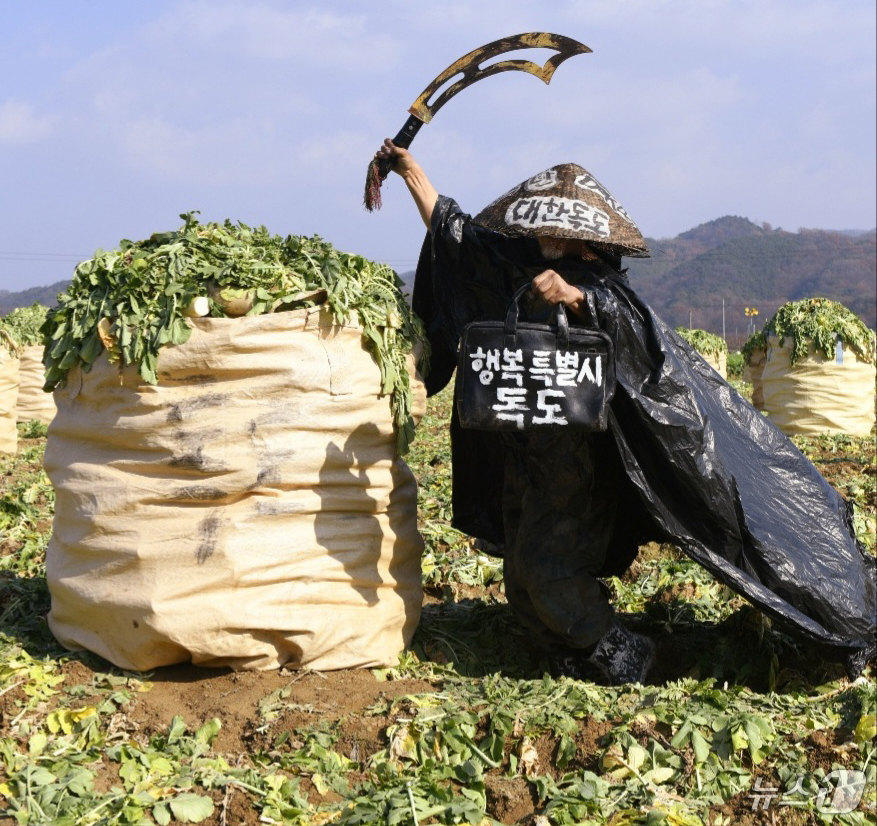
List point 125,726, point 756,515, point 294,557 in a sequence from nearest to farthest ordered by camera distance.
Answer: point 125,726, point 294,557, point 756,515

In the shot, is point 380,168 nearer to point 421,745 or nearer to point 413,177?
point 413,177

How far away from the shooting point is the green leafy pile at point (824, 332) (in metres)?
10.3

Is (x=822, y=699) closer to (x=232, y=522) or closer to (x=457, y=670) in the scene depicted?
(x=457, y=670)

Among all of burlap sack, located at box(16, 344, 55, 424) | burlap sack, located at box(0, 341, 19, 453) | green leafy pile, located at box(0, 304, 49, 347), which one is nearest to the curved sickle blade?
burlap sack, located at box(0, 341, 19, 453)

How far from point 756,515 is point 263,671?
1.77 m

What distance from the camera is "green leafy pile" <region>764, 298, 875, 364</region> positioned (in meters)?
10.3

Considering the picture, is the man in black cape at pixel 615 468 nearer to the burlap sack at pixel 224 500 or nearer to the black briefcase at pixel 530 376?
the black briefcase at pixel 530 376

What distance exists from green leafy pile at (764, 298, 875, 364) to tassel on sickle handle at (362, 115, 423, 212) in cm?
767

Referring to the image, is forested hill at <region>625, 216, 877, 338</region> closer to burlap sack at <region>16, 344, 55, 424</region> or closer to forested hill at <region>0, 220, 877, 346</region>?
forested hill at <region>0, 220, 877, 346</region>

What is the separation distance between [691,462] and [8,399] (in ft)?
26.1

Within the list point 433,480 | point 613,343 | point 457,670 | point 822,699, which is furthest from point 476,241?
point 433,480

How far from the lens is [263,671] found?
129 inches

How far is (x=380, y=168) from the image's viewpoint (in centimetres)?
369

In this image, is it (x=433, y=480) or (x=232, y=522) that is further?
(x=433, y=480)
